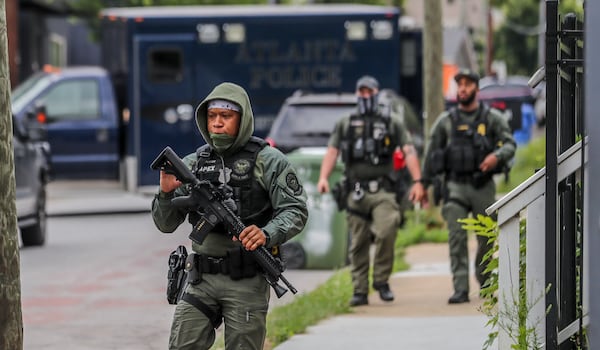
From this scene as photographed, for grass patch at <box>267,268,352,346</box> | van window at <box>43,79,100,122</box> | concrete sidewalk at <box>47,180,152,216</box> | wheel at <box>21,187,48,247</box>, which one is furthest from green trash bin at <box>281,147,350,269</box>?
van window at <box>43,79,100,122</box>

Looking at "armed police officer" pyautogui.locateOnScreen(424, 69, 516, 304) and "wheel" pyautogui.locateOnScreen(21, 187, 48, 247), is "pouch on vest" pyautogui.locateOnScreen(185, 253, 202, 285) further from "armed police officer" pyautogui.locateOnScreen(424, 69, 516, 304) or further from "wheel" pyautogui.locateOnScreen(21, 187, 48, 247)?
"wheel" pyautogui.locateOnScreen(21, 187, 48, 247)

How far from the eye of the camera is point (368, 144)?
11.4 metres

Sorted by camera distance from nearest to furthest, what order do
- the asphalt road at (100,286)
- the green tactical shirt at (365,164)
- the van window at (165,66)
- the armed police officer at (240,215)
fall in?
the armed police officer at (240,215) < the asphalt road at (100,286) < the green tactical shirt at (365,164) < the van window at (165,66)

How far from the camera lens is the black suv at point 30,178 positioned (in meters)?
16.6

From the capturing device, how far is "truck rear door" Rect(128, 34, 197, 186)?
21859 millimetres

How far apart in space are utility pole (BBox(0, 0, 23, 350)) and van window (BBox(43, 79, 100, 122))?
15016mm

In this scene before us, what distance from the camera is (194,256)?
Answer: 265 inches

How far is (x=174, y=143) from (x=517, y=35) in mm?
54664

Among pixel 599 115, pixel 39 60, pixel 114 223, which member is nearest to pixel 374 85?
pixel 599 115

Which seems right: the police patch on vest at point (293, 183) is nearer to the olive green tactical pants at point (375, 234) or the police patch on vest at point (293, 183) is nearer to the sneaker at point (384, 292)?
the olive green tactical pants at point (375, 234)

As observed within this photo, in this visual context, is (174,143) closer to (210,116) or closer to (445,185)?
(445,185)

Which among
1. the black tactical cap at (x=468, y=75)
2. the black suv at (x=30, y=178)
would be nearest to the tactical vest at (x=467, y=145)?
the black tactical cap at (x=468, y=75)

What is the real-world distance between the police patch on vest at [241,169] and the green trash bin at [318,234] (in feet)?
24.6

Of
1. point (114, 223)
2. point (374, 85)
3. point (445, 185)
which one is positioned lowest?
point (114, 223)
